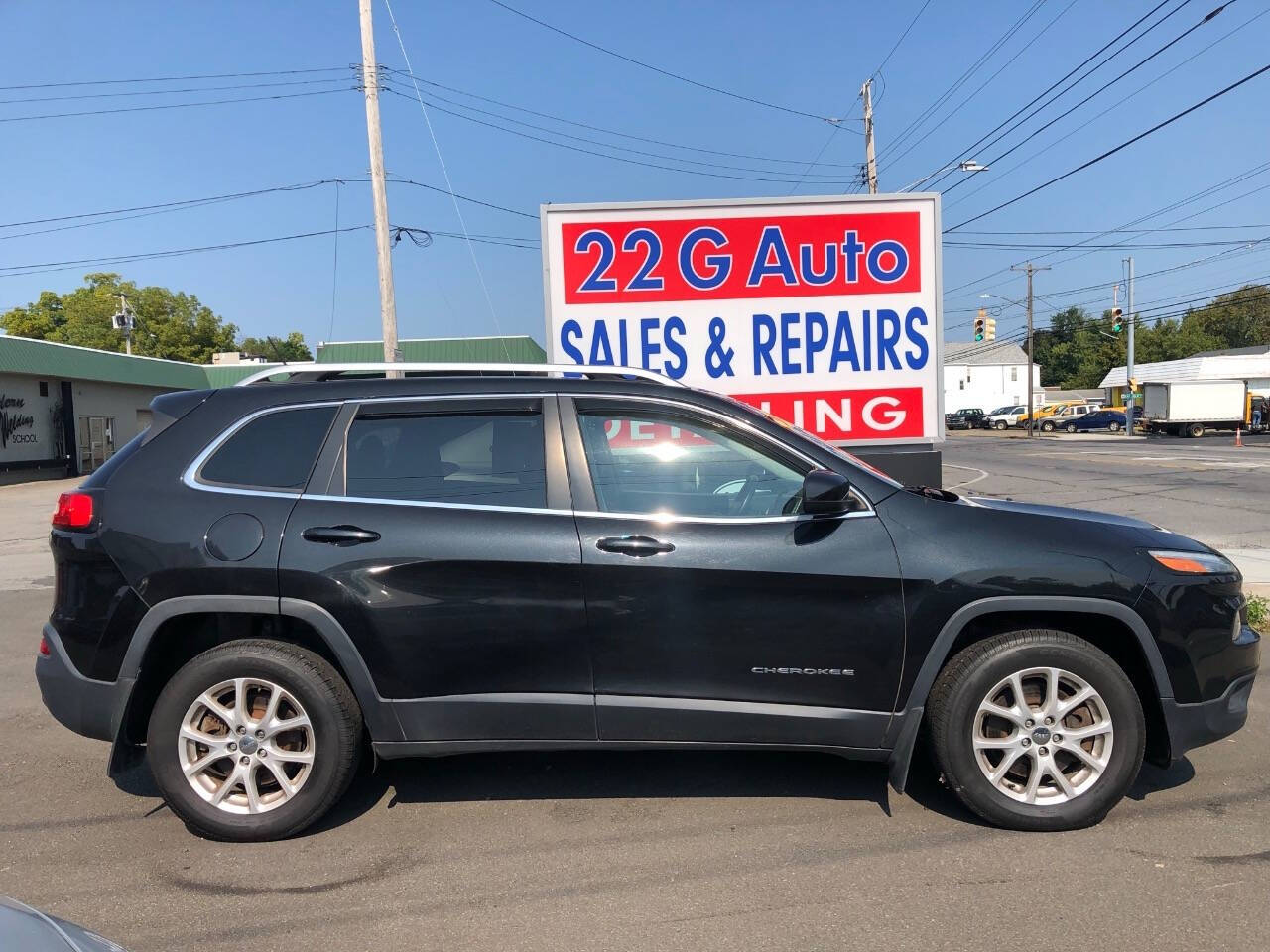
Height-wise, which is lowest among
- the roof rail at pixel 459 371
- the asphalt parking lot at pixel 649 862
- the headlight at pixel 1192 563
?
the asphalt parking lot at pixel 649 862

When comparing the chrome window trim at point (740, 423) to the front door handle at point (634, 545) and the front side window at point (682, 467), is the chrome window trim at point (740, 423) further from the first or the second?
the front door handle at point (634, 545)

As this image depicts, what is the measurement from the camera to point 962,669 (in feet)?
11.9

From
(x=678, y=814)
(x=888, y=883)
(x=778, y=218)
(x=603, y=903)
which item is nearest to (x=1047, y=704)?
(x=888, y=883)

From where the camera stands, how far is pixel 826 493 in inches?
138

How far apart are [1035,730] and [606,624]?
1.73 metres

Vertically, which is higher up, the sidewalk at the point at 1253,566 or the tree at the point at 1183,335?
the tree at the point at 1183,335

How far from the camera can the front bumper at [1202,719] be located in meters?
3.64

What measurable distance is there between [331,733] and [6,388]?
30.4 metres

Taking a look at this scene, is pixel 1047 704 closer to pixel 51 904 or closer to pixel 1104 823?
pixel 1104 823

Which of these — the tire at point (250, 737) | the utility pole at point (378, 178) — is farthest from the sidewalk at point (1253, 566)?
the utility pole at point (378, 178)

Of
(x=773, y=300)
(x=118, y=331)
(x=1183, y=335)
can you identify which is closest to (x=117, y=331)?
(x=118, y=331)

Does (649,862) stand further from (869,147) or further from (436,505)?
(869,147)

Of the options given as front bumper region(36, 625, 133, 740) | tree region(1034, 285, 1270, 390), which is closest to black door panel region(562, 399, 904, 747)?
front bumper region(36, 625, 133, 740)

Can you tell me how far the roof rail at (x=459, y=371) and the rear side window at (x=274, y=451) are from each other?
285mm
